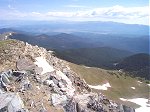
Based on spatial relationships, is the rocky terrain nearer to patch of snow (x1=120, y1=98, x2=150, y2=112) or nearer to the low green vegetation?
patch of snow (x1=120, y1=98, x2=150, y2=112)

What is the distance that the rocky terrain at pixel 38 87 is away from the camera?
Answer: 48.1 meters

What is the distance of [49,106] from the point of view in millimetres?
49344

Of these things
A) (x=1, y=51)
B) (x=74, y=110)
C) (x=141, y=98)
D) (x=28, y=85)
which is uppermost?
(x=1, y=51)

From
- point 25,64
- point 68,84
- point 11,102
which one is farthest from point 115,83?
point 11,102

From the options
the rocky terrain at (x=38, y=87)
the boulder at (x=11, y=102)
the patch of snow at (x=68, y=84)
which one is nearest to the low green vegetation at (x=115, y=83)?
the rocky terrain at (x=38, y=87)

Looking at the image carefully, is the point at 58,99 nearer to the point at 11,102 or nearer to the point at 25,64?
the point at 11,102

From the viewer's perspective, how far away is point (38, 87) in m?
53.2

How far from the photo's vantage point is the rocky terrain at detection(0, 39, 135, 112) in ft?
158

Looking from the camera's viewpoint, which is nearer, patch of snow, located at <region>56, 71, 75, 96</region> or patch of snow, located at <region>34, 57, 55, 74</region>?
patch of snow, located at <region>56, 71, 75, 96</region>

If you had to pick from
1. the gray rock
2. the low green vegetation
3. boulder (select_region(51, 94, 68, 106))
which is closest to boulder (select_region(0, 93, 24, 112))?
boulder (select_region(51, 94, 68, 106))

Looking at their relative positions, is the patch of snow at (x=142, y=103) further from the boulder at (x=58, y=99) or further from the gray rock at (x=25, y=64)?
the boulder at (x=58, y=99)

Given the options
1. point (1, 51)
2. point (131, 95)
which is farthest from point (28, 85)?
point (131, 95)

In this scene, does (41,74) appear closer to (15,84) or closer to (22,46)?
(15,84)

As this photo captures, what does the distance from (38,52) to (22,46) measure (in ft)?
11.7
